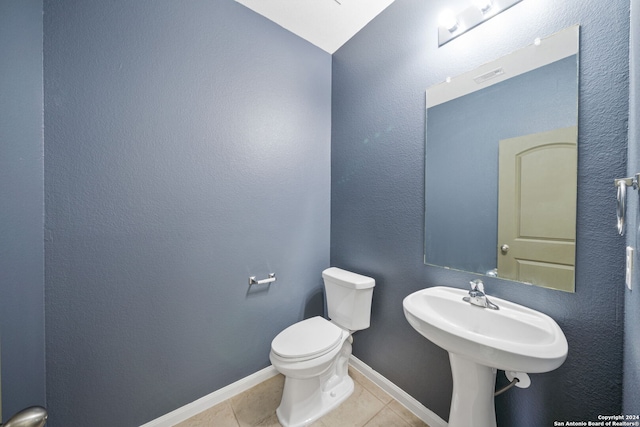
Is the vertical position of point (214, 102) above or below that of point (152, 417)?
above

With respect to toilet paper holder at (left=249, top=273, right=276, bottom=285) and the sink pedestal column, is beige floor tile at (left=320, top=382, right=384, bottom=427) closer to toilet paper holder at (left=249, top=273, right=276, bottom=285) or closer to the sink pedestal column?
the sink pedestal column

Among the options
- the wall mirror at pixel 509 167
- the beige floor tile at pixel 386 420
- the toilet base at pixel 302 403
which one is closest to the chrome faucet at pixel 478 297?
the wall mirror at pixel 509 167

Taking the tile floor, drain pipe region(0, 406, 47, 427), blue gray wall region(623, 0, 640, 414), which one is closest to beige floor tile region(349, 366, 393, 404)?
the tile floor

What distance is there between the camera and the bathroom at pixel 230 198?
0.84 m

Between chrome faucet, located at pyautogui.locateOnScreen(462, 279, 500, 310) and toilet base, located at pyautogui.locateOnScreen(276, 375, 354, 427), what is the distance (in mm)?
965

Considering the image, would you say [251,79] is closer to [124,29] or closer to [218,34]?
[218,34]

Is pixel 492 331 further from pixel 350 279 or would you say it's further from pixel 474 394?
pixel 350 279

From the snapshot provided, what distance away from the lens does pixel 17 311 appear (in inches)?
36.0

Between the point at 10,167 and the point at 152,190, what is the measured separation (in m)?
0.47

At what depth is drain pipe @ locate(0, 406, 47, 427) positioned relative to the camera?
0.35m

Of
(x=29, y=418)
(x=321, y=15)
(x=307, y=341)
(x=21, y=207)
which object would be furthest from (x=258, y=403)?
(x=321, y=15)

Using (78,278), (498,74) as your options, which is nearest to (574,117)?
(498,74)

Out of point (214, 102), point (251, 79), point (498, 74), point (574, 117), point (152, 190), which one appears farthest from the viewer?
point (251, 79)

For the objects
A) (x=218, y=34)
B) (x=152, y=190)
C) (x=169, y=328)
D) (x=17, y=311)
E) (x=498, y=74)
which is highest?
(x=218, y=34)
